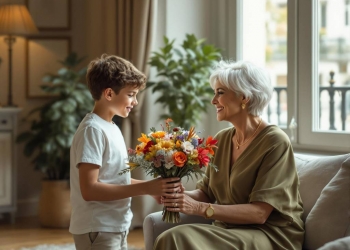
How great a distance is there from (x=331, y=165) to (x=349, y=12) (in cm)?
159

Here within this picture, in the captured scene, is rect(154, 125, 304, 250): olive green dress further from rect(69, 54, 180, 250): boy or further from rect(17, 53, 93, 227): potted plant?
rect(17, 53, 93, 227): potted plant

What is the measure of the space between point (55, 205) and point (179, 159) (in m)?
3.16

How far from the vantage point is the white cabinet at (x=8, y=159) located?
5629mm

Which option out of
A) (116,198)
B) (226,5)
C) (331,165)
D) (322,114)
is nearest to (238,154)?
(331,165)

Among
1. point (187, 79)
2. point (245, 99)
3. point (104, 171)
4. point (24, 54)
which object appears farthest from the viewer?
point (24, 54)

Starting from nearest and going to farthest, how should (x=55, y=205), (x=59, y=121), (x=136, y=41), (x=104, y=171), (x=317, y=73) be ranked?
(x=104, y=171), (x=317, y=73), (x=136, y=41), (x=59, y=121), (x=55, y=205)

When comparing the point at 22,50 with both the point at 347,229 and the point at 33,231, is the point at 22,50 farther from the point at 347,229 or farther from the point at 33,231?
the point at 347,229

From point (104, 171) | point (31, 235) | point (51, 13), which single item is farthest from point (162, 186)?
point (51, 13)

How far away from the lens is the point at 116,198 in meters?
2.68

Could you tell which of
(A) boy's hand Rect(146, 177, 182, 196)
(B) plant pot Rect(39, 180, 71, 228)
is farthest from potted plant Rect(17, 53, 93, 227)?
(A) boy's hand Rect(146, 177, 182, 196)

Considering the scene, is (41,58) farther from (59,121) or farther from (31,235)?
(31,235)

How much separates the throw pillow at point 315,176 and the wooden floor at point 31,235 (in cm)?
196

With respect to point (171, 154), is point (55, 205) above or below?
below

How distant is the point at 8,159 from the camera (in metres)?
5.66
